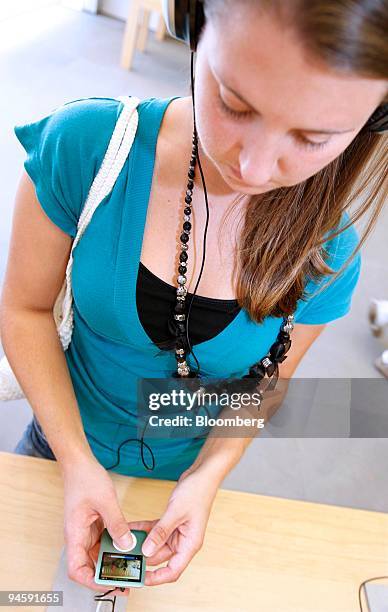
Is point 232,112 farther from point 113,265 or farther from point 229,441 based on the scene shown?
point 229,441

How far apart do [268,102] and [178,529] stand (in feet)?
1.98

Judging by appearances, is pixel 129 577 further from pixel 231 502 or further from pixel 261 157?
pixel 261 157

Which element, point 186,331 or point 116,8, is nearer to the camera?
point 186,331

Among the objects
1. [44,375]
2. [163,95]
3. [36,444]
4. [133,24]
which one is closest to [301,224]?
[44,375]

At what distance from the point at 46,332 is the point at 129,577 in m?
0.38

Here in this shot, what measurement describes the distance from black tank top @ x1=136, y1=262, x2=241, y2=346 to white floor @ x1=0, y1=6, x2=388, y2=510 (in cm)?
32

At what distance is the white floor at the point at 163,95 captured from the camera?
1955 millimetres

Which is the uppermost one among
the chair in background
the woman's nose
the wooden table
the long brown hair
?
the chair in background

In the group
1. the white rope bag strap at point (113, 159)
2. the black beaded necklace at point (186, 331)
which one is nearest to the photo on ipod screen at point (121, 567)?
the black beaded necklace at point (186, 331)

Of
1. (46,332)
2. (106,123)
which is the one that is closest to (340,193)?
(106,123)

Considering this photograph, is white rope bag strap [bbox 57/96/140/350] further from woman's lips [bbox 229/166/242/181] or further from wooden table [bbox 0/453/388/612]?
wooden table [bbox 0/453/388/612]

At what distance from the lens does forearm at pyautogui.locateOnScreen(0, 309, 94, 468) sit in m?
0.90

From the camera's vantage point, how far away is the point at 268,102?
0.51 m

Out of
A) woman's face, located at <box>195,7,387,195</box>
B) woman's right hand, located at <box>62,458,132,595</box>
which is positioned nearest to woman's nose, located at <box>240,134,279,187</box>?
woman's face, located at <box>195,7,387,195</box>
